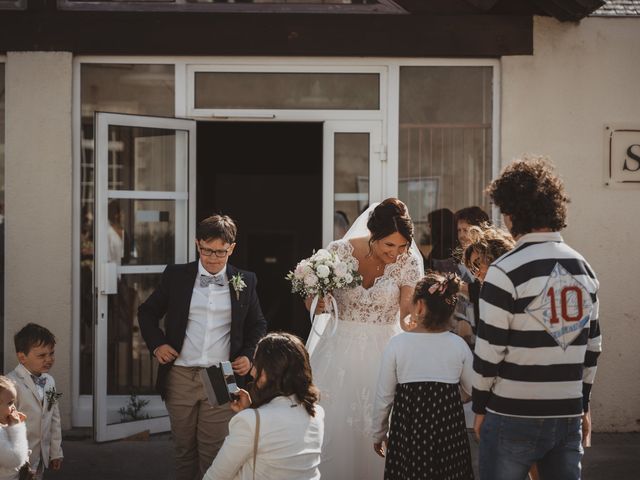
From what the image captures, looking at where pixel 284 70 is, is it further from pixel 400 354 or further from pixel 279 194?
pixel 279 194

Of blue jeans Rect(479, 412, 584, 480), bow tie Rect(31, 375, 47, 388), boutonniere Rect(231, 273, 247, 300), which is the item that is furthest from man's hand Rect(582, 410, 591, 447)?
bow tie Rect(31, 375, 47, 388)

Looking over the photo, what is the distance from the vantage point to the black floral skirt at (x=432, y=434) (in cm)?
417

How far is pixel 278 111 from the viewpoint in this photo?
7098 mm

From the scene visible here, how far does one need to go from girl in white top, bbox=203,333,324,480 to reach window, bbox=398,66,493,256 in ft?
12.0

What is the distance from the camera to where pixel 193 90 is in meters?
7.08

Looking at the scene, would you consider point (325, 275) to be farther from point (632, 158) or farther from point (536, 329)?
point (632, 158)

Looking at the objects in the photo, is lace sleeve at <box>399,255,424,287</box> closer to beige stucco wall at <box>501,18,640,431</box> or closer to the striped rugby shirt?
the striped rugby shirt

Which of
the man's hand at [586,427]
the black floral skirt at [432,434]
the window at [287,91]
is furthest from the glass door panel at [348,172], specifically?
the man's hand at [586,427]

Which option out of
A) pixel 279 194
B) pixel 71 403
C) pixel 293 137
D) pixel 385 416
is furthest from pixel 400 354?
pixel 279 194

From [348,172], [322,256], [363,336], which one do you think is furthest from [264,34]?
[363,336]

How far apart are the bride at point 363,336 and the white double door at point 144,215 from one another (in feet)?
5.91

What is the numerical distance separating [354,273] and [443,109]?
Result: 8.22 ft

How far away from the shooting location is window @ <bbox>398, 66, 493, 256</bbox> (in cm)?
714

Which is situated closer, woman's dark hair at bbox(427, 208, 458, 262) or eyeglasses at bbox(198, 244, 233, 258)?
eyeglasses at bbox(198, 244, 233, 258)
